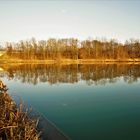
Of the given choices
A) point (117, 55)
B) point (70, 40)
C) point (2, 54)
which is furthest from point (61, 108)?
point (70, 40)

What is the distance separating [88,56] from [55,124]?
50947 millimetres

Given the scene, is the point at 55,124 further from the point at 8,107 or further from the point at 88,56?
the point at 88,56

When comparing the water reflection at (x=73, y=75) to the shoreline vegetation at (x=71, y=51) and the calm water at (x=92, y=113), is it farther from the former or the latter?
the shoreline vegetation at (x=71, y=51)

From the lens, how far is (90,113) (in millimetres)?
8641

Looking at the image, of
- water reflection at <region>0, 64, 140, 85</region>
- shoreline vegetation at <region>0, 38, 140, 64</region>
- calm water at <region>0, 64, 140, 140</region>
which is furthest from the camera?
shoreline vegetation at <region>0, 38, 140, 64</region>

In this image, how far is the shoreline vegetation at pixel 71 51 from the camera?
55.9 meters

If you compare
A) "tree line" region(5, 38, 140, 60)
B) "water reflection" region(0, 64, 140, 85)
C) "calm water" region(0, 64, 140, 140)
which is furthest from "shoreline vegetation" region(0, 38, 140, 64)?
"calm water" region(0, 64, 140, 140)

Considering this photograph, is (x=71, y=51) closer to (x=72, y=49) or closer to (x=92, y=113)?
(x=72, y=49)

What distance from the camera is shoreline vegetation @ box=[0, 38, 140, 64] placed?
183 feet

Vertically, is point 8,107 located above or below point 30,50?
below

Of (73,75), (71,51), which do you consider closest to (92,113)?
(73,75)

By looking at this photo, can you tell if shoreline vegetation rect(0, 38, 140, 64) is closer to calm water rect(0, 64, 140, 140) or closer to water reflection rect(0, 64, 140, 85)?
water reflection rect(0, 64, 140, 85)

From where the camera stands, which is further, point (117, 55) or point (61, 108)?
point (117, 55)

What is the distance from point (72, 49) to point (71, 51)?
0.64m
